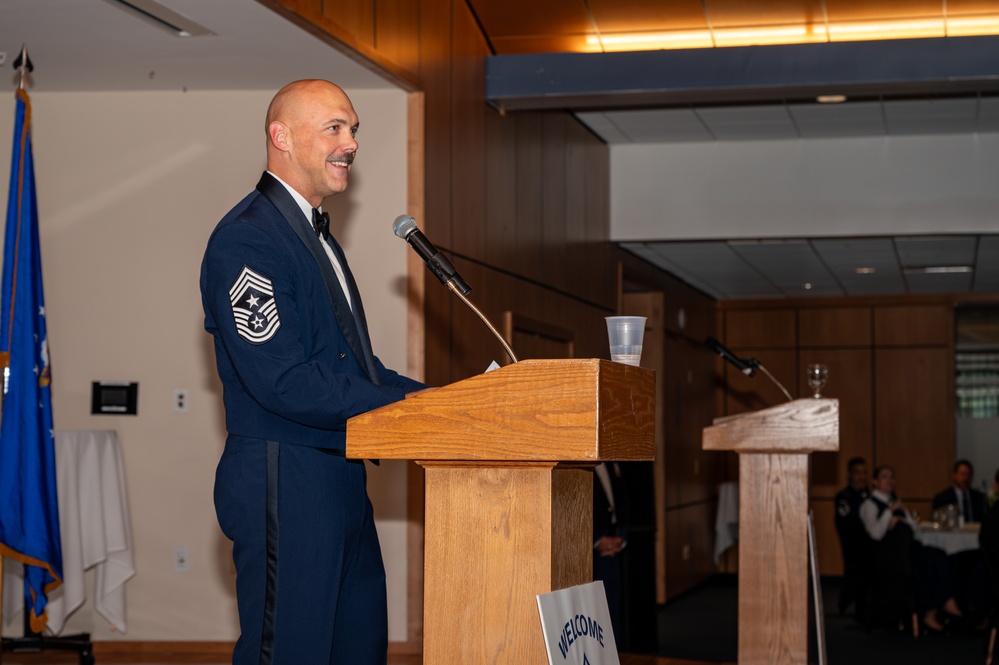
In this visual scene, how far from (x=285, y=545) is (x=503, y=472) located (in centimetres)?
43

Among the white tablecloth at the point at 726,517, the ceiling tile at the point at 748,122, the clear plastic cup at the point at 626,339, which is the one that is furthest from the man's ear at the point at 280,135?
the white tablecloth at the point at 726,517

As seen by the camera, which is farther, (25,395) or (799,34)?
(799,34)

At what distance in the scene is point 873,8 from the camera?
636cm

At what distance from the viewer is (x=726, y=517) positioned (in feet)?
40.4

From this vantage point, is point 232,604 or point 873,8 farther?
point 873,8

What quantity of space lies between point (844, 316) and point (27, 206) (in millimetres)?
10394

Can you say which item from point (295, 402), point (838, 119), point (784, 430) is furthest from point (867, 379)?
point (295, 402)

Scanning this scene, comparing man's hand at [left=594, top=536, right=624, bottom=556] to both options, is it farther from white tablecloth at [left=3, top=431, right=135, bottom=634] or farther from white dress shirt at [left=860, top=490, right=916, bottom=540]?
white dress shirt at [left=860, top=490, right=916, bottom=540]

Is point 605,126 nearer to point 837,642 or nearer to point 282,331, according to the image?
point 837,642

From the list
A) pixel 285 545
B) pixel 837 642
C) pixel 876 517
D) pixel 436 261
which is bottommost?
pixel 837 642

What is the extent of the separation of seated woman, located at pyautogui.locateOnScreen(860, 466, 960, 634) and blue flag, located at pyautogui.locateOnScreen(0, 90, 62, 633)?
19.5ft

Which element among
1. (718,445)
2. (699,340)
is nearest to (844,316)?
(699,340)

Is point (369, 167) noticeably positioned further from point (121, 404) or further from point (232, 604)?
point (232, 604)

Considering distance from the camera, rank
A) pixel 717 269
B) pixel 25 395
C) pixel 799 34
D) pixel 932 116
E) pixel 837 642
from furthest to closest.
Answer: pixel 717 269 < pixel 837 642 < pixel 932 116 < pixel 799 34 < pixel 25 395
